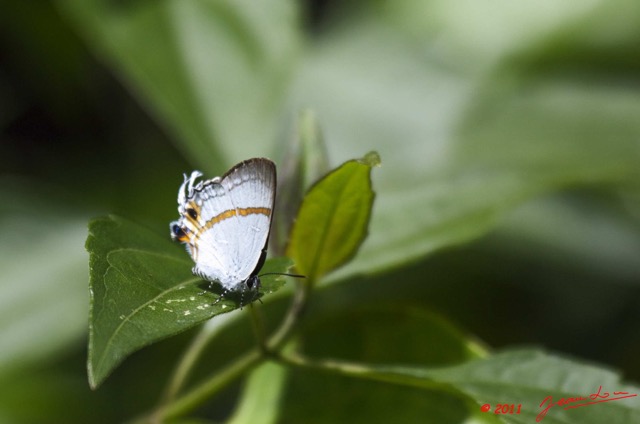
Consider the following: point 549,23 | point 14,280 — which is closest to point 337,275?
point 14,280

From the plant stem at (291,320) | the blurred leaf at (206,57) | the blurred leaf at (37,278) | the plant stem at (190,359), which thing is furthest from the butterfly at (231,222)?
the blurred leaf at (37,278)

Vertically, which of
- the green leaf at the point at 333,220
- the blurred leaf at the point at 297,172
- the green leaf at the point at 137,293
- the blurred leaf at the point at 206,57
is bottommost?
the green leaf at the point at 137,293

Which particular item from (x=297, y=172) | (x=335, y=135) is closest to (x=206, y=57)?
(x=335, y=135)

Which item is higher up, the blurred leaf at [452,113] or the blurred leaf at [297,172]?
the blurred leaf at [452,113]

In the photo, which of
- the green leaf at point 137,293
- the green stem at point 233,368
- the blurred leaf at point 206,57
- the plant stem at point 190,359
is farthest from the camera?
the blurred leaf at point 206,57

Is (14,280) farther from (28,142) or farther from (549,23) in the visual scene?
(549,23)

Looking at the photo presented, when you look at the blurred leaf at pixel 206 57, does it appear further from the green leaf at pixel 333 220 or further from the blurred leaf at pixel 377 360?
the green leaf at pixel 333 220

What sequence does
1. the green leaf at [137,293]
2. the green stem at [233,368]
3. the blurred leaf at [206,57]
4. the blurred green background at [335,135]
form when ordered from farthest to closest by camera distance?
the blurred green background at [335,135]
the blurred leaf at [206,57]
the green stem at [233,368]
the green leaf at [137,293]

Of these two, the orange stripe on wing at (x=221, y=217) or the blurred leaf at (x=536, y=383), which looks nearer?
the blurred leaf at (x=536, y=383)
